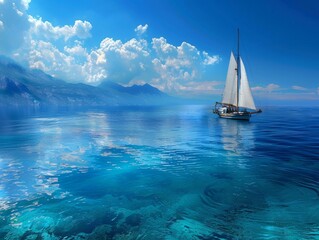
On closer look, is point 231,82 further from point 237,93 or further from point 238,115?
point 238,115

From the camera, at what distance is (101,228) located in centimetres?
1722

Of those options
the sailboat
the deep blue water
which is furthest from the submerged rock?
the sailboat

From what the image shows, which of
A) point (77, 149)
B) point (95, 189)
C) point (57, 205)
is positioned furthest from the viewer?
point (77, 149)

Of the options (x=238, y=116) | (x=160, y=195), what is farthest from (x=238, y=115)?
(x=160, y=195)

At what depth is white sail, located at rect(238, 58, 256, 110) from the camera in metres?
104

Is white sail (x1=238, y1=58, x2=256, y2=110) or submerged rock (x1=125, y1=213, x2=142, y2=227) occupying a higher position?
white sail (x1=238, y1=58, x2=256, y2=110)

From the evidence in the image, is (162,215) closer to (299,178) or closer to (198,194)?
(198,194)

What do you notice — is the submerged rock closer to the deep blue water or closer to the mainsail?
the deep blue water

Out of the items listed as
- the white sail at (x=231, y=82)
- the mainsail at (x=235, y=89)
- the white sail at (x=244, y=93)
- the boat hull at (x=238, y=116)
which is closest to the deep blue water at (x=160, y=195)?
the boat hull at (x=238, y=116)

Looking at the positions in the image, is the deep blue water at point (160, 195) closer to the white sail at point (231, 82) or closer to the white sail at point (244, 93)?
the white sail at point (244, 93)

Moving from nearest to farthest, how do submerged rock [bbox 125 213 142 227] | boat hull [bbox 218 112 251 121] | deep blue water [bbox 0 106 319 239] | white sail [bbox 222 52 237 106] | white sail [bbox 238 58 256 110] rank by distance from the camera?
1. deep blue water [bbox 0 106 319 239]
2. submerged rock [bbox 125 213 142 227]
3. white sail [bbox 238 58 256 110]
4. boat hull [bbox 218 112 251 121]
5. white sail [bbox 222 52 237 106]

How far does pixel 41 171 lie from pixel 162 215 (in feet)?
64.7

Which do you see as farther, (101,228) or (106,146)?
(106,146)

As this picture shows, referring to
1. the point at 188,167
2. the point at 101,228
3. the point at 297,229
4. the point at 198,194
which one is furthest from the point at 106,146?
the point at 297,229
